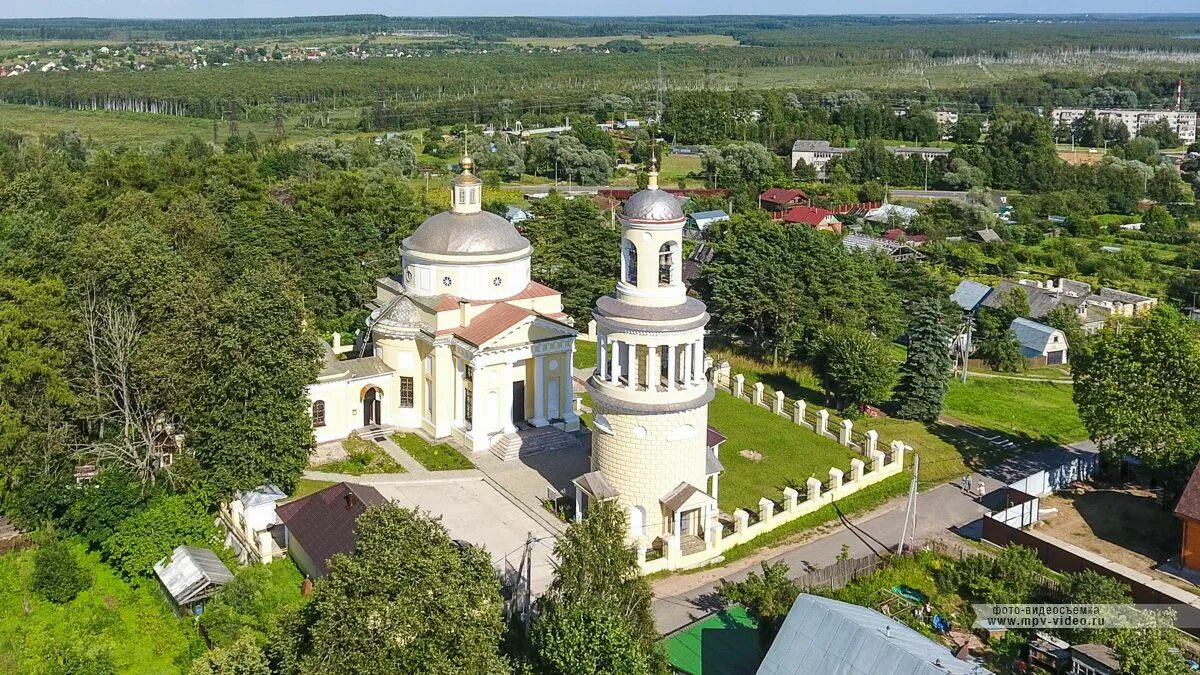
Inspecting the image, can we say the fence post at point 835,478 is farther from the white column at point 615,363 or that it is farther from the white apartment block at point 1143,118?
the white apartment block at point 1143,118

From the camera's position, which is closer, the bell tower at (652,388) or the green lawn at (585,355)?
the bell tower at (652,388)

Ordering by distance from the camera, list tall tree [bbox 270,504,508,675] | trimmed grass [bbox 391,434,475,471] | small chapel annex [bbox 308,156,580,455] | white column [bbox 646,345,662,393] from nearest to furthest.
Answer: tall tree [bbox 270,504,508,675]
white column [bbox 646,345,662,393]
trimmed grass [bbox 391,434,475,471]
small chapel annex [bbox 308,156,580,455]

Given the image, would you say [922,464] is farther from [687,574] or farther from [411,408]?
[411,408]

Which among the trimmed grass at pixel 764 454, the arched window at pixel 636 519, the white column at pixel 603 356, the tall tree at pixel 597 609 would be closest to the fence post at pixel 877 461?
the trimmed grass at pixel 764 454

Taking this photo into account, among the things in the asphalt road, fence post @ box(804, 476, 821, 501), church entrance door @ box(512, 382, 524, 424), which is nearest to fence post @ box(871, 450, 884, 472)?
the asphalt road

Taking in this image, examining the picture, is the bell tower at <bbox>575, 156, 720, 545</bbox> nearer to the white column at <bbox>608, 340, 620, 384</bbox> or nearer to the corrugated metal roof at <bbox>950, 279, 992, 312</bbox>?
the white column at <bbox>608, 340, 620, 384</bbox>

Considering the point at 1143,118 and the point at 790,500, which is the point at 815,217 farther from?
the point at 1143,118

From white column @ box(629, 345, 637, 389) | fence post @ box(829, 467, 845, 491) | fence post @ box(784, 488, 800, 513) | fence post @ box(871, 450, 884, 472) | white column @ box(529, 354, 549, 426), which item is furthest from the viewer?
white column @ box(529, 354, 549, 426)
